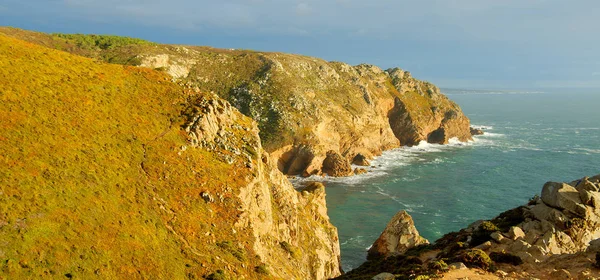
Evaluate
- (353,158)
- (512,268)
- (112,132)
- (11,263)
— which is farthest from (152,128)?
(353,158)

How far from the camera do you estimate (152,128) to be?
4325cm

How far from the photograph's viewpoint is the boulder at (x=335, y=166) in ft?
357

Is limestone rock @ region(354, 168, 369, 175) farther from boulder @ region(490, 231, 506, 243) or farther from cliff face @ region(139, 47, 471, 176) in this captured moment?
boulder @ region(490, 231, 506, 243)

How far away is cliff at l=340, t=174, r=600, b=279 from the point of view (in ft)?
91.1

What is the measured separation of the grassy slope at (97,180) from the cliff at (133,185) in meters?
0.10

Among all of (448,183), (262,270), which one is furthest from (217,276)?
(448,183)

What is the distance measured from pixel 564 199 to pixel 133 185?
40.7 m

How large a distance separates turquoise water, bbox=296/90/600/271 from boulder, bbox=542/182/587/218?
32.1 metres

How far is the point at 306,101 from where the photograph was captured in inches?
4973

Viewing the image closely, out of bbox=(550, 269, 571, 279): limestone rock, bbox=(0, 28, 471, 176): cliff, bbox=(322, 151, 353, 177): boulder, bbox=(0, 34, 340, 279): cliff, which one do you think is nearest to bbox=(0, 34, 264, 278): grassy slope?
bbox=(0, 34, 340, 279): cliff

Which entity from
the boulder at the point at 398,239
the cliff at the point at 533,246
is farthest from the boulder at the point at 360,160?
the cliff at the point at 533,246

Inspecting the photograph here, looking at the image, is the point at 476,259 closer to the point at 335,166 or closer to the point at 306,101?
the point at 335,166

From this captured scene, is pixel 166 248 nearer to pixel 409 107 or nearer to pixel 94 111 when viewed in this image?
pixel 94 111

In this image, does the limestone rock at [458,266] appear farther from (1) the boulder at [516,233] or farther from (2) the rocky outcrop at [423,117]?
(2) the rocky outcrop at [423,117]
